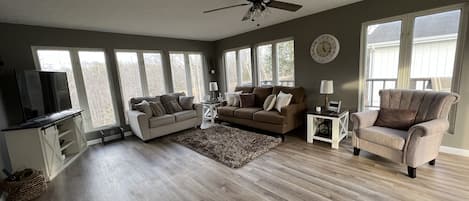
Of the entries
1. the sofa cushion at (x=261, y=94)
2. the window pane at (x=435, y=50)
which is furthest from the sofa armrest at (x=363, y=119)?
the sofa cushion at (x=261, y=94)

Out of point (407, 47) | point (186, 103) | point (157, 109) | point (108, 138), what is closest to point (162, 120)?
point (157, 109)

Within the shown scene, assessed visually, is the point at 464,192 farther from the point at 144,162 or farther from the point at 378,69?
the point at 144,162

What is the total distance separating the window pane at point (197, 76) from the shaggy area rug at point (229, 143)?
1.77 meters

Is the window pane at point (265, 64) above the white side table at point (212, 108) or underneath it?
above

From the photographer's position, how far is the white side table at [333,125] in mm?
3170

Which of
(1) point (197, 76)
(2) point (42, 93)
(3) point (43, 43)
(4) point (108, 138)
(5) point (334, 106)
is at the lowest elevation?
(4) point (108, 138)

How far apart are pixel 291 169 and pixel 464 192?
5.61ft

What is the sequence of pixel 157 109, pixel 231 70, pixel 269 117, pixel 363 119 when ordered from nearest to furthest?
pixel 363 119 → pixel 269 117 → pixel 157 109 → pixel 231 70

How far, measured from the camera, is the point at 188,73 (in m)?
5.78

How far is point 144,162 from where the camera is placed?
3102mm

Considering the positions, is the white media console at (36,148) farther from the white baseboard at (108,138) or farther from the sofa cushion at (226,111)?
the sofa cushion at (226,111)

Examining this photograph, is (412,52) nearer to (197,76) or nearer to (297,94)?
(297,94)

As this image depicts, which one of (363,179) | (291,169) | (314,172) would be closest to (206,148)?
(291,169)

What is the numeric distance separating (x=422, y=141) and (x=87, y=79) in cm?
575
